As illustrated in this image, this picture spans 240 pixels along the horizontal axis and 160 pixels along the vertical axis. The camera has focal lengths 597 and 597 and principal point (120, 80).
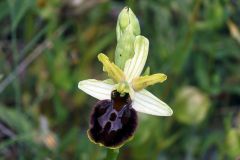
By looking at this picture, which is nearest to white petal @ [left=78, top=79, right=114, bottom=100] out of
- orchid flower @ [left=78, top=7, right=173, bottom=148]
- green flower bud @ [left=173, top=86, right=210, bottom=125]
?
orchid flower @ [left=78, top=7, right=173, bottom=148]

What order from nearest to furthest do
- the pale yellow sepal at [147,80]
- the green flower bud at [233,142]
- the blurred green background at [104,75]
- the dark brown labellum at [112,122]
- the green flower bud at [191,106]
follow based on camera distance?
1. the dark brown labellum at [112,122]
2. the pale yellow sepal at [147,80]
3. the green flower bud at [233,142]
4. the blurred green background at [104,75]
5. the green flower bud at [191,106]

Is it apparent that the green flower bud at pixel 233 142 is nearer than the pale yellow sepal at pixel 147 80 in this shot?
No

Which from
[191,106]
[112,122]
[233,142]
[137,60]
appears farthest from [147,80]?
[191,106]

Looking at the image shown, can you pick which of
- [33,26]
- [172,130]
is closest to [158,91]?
[172,130]

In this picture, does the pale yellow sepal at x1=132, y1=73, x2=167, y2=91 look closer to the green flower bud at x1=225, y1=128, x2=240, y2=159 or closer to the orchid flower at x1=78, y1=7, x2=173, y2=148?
the orchid flower at x1=78, y1=7, x2=173, y2=148

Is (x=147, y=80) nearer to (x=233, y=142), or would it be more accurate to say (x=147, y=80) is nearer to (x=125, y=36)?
(x=125, y=36)

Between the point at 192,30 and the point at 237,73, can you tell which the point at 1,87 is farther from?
the point at 237,73

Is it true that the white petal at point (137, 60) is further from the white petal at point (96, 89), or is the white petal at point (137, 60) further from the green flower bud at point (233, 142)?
the green flower bud at point (233, 142)

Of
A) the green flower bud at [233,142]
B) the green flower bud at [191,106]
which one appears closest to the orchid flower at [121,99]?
the green flower bud at [233,142]
